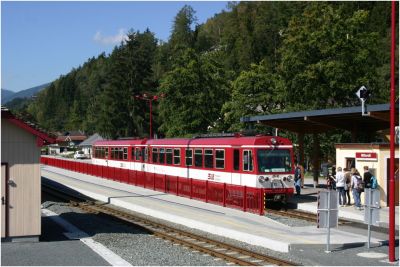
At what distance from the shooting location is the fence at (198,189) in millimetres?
21328

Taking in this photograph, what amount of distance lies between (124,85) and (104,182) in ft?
154

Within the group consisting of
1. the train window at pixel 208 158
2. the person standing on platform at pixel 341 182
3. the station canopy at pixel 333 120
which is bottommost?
the person standing on platform at pixel 341 182

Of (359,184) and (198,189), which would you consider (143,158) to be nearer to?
(198,189)

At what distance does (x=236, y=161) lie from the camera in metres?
23.3

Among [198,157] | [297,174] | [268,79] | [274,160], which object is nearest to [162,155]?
[198,157]

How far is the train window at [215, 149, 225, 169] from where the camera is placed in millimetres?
24141

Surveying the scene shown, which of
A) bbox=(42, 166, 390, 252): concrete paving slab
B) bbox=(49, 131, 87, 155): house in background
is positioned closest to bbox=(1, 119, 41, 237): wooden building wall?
bbox=(42, 166, 390, 252): concrete paving slab

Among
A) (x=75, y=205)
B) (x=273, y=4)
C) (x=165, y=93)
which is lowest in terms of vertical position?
(x=75, y=205)

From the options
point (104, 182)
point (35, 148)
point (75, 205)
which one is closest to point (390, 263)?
point (35, 148)

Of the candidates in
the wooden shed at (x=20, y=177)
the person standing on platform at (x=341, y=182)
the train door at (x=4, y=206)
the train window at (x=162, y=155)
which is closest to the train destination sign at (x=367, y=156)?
the person standing on platform at (x=341, y=182)

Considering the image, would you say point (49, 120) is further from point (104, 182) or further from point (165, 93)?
point (104, 182)

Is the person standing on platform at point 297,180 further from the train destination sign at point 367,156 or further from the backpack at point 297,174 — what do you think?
the train destination sign at point 367,156

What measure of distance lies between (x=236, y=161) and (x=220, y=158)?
1.27 metres

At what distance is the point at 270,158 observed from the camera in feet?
73.8
